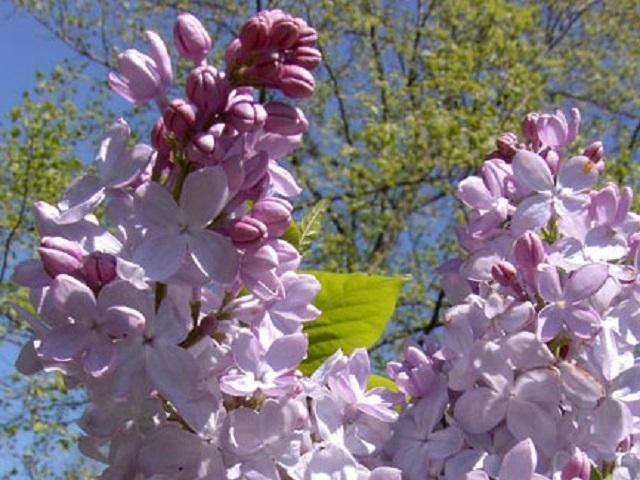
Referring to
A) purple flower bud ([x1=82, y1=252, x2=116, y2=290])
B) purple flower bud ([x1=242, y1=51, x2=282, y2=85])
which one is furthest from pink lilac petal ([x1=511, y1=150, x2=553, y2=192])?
purple flower bud ([x1=82, y1=252, x2=116, y2=290])

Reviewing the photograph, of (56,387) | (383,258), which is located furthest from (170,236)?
(383,258)

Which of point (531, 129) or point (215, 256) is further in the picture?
point (531, 129)

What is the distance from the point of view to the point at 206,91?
63 cm

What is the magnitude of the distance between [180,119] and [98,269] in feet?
0.32

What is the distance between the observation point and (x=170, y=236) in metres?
0.59

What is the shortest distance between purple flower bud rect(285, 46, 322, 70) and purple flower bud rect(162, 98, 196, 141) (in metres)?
0.08

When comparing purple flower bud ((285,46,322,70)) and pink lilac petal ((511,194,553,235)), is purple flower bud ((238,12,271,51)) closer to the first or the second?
purple flower bud ((285,46,322,70))

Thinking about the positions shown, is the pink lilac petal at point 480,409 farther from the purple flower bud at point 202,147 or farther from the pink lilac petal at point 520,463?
the purple flower bud at point 202,147

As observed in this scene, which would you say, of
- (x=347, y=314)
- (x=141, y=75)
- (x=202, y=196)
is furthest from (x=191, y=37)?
(x=347, y=314)

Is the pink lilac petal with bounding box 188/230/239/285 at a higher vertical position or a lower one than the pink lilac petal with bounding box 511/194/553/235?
higher

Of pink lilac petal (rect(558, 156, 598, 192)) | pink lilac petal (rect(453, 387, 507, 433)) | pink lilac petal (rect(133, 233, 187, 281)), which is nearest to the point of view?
pink lilac petal (rect(133, 233, 187, 281))

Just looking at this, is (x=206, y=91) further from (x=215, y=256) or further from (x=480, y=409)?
(x=480, y=409)

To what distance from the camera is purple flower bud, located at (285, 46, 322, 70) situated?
67 cm

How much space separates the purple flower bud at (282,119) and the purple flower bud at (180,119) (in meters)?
0.05
